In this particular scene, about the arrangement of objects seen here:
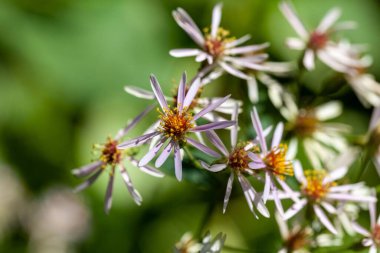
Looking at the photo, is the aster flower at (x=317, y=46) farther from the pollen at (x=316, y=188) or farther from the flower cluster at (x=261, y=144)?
the pollen at (x=316, y=188)

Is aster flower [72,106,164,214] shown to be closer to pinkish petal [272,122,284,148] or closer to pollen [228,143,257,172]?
pollen [228,143,257,172]

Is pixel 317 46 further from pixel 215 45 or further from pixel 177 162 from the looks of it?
pixel 177 162

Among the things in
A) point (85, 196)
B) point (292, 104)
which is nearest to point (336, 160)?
point (292, 104)

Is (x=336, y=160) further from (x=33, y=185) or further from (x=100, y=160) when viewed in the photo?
(x=33, y=185)

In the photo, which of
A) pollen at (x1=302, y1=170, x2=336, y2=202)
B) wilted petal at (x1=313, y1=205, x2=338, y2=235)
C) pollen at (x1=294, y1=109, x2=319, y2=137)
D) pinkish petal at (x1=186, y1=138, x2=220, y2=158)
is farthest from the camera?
pollen at (x1=294, y1=109, x2=319, y2=137)

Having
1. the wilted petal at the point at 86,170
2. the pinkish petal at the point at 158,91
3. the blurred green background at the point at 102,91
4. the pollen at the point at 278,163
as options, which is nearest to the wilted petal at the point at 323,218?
the pollen at the point at 278,163

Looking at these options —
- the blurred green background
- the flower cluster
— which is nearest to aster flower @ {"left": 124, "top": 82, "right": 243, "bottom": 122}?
the flower cluster

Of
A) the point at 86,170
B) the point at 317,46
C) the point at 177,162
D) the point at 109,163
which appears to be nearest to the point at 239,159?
the point at 177,162
